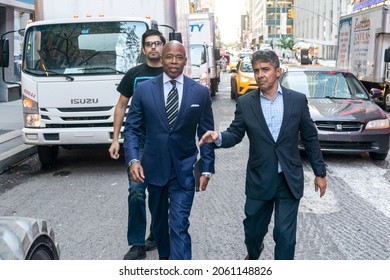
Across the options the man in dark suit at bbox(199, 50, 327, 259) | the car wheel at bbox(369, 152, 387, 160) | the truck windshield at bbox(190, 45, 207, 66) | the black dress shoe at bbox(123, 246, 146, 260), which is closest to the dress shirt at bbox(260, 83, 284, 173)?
the man in dark suit at bbox(199, 50, 327, 259)

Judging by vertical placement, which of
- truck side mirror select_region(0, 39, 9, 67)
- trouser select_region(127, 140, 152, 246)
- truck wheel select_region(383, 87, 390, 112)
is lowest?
truck wheel select_region(383, 87, 390, 112)

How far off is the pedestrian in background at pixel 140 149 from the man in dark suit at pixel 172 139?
0.42 m

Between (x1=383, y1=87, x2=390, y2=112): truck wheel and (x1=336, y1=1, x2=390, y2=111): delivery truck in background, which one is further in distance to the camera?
(x1=336, y1=1, x2=390, y2=111): delivery truck in background

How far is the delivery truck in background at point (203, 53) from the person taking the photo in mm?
20656

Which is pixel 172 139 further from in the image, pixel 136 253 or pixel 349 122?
pixel 349 122

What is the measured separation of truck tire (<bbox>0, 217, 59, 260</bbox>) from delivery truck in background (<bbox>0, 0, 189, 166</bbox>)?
15.3ft

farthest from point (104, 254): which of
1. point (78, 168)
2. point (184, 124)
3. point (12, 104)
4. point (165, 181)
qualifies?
point (12, 104)

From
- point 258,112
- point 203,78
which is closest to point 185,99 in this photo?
point 258,112

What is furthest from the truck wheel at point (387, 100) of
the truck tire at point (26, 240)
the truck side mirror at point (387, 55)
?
the truck tire at point (26, 240)

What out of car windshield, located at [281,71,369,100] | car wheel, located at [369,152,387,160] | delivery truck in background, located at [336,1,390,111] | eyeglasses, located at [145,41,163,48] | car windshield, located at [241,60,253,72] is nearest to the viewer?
eyeglasses, located at [145,41,163,48]

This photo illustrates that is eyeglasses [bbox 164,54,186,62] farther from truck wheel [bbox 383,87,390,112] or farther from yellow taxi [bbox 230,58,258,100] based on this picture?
yellow taxi [bbox 230,58,258,100]

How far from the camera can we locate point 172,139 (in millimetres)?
3852

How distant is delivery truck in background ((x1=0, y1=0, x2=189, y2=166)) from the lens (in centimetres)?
788

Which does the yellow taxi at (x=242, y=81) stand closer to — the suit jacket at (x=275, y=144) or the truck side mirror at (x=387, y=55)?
the truck side mirror at (x=387, y=55)
